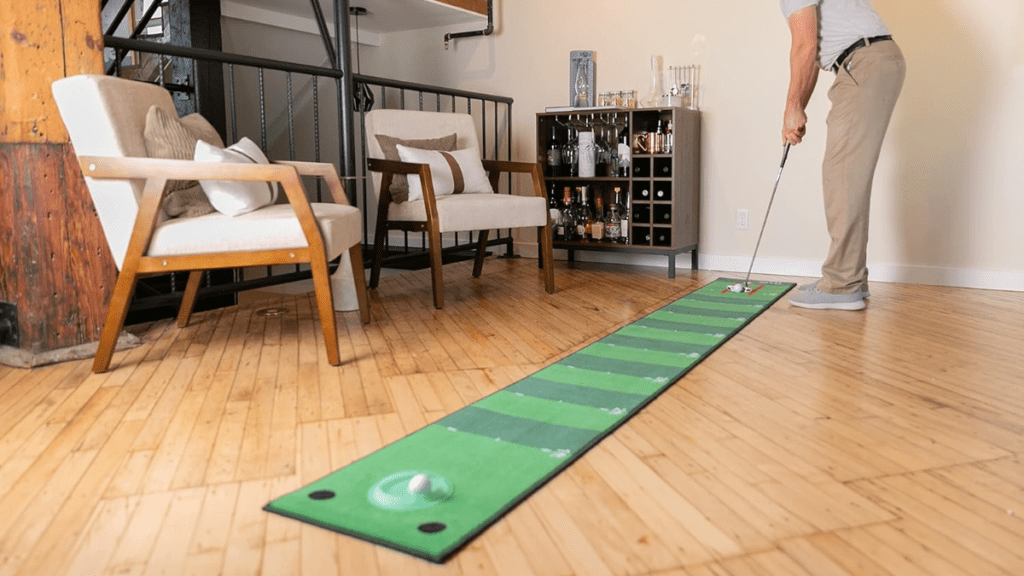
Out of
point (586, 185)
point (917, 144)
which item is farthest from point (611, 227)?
point (917, 144)

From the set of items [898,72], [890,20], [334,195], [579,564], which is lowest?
[579,564]

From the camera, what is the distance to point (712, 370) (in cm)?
218

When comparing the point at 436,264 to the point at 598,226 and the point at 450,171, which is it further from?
the point at 598,226

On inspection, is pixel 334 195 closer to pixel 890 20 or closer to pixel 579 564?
pixel 579 564

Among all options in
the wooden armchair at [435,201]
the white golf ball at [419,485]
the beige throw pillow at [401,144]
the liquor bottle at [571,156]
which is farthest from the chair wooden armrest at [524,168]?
the white golf ball at [419,485]

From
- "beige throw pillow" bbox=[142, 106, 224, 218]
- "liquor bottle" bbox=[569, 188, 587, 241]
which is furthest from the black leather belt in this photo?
"beige throw pillow" bbox=[142, 106, 224, 218]

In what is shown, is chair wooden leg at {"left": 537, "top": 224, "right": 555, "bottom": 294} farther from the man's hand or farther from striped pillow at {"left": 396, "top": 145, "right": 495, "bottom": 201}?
the man's hand

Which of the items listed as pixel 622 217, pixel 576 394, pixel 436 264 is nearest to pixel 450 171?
Answer: pixel 436 264

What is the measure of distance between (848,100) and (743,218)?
133 centimetres

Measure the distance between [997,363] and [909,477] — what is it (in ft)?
3.49

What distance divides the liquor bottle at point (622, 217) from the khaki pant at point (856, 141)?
1.27 m

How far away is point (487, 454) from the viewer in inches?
59.6

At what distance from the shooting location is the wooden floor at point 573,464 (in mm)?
1149

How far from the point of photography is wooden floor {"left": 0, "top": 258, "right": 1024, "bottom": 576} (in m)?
1.15
